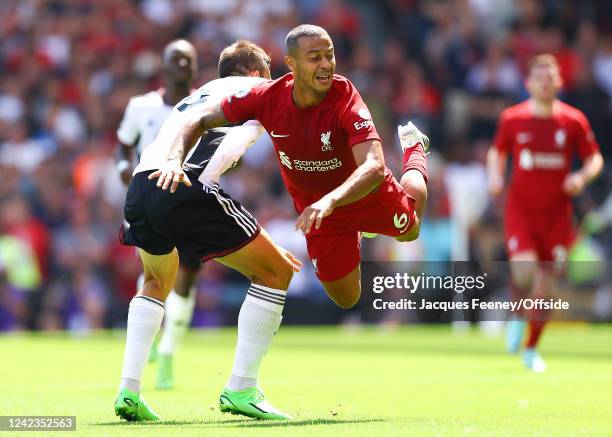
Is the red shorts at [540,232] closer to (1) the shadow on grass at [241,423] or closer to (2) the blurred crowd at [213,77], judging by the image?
(1) the shadow on grass at [241,423]

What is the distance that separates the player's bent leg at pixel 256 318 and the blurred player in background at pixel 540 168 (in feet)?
18.9

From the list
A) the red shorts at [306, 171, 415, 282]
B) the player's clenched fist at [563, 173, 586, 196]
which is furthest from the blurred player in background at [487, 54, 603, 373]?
the red shorts at [306, 171, 415, 282]

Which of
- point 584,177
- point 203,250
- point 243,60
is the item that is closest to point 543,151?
point 584,177

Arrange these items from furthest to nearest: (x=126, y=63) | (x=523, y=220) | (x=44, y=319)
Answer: (x=126, y=63), (x=44, y=319), (x=523, y=220)

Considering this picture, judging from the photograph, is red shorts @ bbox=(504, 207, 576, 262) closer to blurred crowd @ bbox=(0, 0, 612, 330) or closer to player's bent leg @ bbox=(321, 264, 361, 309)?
player's bent leg @ bbox=(321, 264, 361, 309)

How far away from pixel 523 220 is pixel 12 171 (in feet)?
35.7

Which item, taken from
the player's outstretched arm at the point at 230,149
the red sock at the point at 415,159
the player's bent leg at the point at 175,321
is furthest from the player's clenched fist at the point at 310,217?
the player's bent leg at the point at 175,321

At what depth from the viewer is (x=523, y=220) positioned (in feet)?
44.2

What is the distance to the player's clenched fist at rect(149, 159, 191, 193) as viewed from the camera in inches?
292

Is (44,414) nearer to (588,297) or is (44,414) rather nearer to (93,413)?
(93,413)

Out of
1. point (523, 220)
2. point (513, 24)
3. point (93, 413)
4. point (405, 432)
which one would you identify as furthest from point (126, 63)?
point (405, 432)

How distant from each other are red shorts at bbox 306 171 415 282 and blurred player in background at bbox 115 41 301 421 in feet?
4.10

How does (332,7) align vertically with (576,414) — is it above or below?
above

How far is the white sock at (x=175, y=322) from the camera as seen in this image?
1085cm
